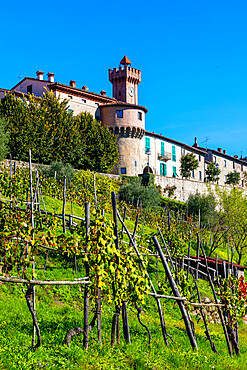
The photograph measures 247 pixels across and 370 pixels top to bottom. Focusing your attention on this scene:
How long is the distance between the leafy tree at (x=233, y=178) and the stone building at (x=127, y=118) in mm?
14453

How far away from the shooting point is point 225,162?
70812mm

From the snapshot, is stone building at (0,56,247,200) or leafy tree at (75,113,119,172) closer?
leafy tree at (75,113,119,172)

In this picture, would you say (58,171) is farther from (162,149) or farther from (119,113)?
(162,149)

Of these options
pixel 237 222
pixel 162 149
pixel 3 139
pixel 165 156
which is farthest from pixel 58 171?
pixel 165 156

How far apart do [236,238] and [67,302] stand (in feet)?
65.8

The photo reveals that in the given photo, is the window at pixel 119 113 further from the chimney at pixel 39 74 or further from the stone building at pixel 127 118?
the chimney at pixel 39 74

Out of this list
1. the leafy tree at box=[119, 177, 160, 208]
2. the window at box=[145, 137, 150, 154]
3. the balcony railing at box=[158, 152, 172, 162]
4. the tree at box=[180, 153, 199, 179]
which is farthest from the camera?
the tree at box=[180, 153, 199, 179]

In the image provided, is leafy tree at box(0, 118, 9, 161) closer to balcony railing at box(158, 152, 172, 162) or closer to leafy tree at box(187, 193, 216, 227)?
leafy tree at box(187, 193, 216, 227)

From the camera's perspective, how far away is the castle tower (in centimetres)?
5647

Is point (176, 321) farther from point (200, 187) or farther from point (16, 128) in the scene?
point (200, 187)

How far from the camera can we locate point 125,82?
2223 inches

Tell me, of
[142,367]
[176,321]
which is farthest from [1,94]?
[142,367]

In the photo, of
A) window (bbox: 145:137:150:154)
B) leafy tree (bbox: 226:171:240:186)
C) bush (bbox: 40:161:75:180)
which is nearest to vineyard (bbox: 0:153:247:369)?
bush (bbox: 40:161:75:180)

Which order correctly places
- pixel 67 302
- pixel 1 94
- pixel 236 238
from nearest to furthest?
pixel 67 302 → pixel 236 238 → pixel 1 94
